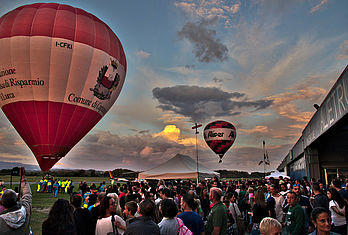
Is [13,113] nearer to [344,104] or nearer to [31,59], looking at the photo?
[31,59]

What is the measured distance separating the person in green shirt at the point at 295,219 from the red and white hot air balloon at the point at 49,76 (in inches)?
521

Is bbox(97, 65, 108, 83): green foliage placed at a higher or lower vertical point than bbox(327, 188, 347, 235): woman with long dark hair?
higher

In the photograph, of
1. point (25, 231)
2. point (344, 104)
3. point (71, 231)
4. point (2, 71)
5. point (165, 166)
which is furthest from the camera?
point (165, 166)

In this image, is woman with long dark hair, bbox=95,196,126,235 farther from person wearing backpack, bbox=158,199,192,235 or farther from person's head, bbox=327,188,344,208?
person's head, bbox=327,188,344,208

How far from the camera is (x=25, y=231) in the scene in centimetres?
371

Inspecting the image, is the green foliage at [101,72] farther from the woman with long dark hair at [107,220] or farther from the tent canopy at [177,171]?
the woman with long dark hair at [107,220]

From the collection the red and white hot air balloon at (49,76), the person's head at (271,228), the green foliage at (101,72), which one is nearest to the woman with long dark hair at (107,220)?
the person's head at (271,228)

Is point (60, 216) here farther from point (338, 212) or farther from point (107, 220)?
point (338, 212)

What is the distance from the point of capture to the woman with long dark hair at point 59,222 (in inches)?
116

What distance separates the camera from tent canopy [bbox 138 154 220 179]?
765 inches

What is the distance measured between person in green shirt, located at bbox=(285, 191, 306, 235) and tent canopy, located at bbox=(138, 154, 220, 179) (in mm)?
14447

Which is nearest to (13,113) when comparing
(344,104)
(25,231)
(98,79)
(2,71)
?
(2,71)

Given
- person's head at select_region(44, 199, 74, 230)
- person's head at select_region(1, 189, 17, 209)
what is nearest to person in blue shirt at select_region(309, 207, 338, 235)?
person's head at select_region(44, 199, 74, 230)

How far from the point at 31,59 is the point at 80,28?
330 centimetres
